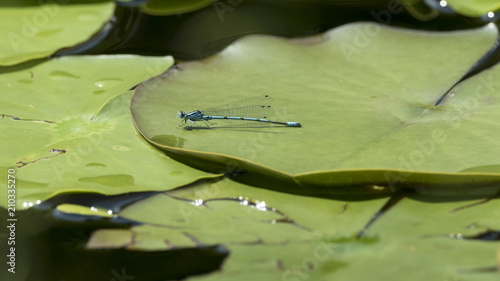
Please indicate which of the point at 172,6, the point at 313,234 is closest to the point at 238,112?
the point at 313,234

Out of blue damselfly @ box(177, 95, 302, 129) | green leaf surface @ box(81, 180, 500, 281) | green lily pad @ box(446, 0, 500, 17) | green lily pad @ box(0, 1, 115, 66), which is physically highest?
green lily pad @ box(446, 0, 500, 17)

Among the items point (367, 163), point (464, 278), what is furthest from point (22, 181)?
point (464, 278)

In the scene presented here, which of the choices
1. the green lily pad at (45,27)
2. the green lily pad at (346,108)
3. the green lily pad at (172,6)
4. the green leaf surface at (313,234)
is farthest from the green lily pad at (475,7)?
the green lily pad at (45,27)

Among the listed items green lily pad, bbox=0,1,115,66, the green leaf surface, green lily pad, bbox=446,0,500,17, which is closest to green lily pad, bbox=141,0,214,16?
green lily pad, bbox=0,1,115,66

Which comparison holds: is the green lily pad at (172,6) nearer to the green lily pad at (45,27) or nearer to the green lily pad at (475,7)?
the green lily pad at (45,27)

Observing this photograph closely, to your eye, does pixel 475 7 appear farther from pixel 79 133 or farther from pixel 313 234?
pixel 79 133

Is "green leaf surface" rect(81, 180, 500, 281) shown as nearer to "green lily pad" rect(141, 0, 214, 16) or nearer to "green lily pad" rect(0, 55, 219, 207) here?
"green lily pad" rect(0, 55, 219, 207)
